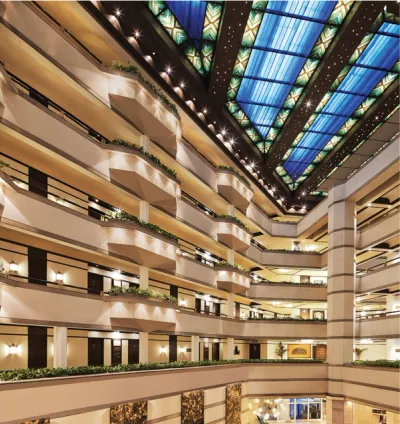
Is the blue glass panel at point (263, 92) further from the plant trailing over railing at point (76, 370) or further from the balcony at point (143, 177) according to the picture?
the plant trailing over railing at point (76, 370)

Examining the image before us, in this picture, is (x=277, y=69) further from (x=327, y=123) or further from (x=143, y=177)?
(x=143, y=177)

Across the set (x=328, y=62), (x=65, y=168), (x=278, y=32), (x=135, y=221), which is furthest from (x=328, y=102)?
(x=65, y=168)

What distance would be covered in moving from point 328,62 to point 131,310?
16.2 meters

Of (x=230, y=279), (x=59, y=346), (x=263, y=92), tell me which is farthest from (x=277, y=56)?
(x=59, y=346)

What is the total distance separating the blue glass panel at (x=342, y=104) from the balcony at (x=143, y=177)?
477 inches

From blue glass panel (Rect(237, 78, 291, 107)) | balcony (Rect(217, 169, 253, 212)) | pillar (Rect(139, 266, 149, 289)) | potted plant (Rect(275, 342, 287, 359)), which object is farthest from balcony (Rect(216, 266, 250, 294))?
blue glass panel (Rect(237, 78, 291, 107))

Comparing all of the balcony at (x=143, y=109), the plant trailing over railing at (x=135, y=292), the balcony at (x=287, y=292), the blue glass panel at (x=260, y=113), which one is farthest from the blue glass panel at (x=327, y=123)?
the plant trailing over railing at (x=135, y=292)

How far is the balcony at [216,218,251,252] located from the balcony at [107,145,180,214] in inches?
239

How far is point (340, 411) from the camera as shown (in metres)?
27.9

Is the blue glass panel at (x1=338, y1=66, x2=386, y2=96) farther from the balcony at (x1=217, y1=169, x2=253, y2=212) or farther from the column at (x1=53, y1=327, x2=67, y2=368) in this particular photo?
the column at (x1=53, y1=327, x2=67, y2=368)

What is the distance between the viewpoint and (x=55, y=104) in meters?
19.9

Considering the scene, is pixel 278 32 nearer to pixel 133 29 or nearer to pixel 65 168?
pixel 133 29

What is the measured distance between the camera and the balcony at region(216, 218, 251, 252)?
29.6 meters

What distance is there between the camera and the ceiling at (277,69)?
891 inches
